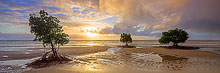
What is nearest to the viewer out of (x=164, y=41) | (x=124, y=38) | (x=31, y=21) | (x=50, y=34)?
(x=31, y=21)

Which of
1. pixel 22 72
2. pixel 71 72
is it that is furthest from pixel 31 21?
pixel 71 72

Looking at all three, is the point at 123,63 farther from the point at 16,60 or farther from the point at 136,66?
the point at 16,60

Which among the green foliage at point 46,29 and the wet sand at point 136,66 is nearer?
Answer: the wet sand at point 136,66

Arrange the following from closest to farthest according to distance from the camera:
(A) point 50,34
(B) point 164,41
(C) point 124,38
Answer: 1. (A) point 50,34
2. (B) point 164,41
3. (C) point 124,38

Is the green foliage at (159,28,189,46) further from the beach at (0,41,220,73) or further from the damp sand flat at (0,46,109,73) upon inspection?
the damp sand flat at (0,46,109,73)

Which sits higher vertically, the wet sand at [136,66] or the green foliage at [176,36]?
the green foliage at [176,36]

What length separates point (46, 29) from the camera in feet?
47.1

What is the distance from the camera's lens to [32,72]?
1028 centimetres

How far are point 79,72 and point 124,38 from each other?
4187 cm

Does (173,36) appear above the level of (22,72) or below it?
above

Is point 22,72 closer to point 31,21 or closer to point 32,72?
point 32,72

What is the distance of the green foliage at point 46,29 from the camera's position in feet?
44.7

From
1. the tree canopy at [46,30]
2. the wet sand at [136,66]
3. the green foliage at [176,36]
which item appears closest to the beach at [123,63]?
the wet sand at [136,66]

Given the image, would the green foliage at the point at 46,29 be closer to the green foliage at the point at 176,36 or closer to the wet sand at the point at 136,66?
the wet sand at the point at 136,66
